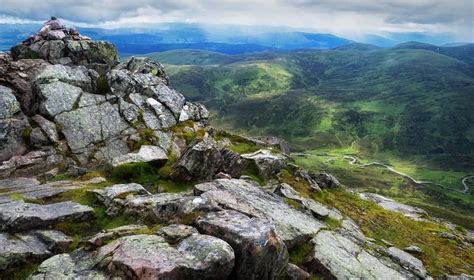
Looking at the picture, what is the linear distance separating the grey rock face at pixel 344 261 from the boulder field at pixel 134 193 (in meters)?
0.16

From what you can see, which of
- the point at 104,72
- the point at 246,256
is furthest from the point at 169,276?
the point at 104,72

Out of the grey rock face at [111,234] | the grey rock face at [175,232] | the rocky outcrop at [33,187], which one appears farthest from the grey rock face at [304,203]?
the grey rock face at [111,234]

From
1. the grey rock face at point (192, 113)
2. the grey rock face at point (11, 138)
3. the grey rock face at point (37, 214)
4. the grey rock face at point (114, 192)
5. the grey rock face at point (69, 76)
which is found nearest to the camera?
the grey rock face at point (37, 214)

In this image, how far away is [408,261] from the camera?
45125 mm

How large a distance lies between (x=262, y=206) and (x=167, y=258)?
1638 cm

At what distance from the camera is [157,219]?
30.4 meters

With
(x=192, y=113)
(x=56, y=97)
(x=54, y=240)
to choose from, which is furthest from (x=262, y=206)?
(x=56, y=97)

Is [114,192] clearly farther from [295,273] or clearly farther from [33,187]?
[295,273]

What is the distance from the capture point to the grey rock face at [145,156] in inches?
1748

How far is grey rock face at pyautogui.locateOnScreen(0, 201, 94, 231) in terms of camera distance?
86.2 ft

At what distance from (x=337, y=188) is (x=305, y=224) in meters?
48.1

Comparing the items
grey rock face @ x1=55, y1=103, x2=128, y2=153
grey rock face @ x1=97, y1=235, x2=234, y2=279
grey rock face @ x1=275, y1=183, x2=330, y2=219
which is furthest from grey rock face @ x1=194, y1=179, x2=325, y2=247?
grey rock face @ x1=55, y1=103, x2=128, y2=153

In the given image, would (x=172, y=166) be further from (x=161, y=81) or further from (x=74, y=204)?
(x=161, y=81)

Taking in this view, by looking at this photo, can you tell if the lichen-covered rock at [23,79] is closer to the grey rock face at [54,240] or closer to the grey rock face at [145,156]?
the grey rock face at [145,156]
